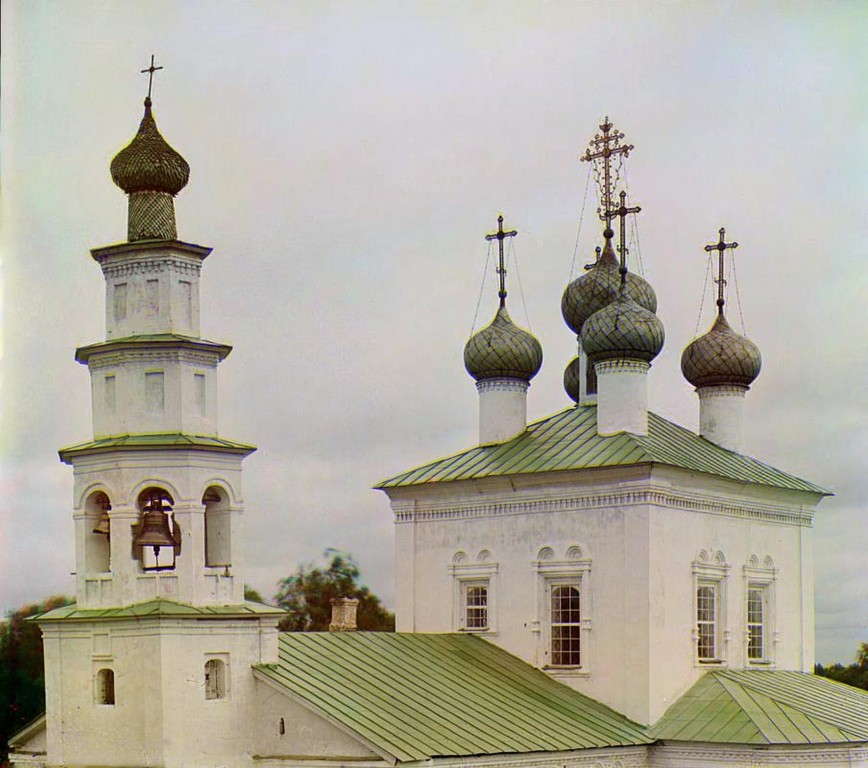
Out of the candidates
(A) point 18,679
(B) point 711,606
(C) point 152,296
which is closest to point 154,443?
(C) point 152,296

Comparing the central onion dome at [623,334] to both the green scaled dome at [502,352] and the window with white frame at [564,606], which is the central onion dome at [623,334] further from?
the window with white frame at [564,606]

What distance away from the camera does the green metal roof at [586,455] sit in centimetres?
1953

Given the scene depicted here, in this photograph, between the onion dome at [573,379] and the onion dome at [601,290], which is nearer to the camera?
the onion dome at [601,290]

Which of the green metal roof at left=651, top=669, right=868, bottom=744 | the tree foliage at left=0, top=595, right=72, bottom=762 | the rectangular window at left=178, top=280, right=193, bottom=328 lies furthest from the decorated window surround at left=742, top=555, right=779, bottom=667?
the tree foliage at left=0, top=595, right=72, bottom=762

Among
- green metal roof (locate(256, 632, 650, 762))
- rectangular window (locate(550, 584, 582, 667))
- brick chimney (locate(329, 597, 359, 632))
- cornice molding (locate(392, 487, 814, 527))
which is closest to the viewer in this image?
green metal roof (locate(256, 632, 650, 762))

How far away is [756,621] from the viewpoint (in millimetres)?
21266

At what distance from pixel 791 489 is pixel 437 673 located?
20.4 feet

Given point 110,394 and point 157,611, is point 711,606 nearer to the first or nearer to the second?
point 157,611

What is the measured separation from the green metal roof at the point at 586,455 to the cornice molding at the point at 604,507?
0.34 meters

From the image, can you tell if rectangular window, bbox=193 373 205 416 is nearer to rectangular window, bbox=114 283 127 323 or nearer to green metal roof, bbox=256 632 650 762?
rectangular window, bbox=114 283 127 323

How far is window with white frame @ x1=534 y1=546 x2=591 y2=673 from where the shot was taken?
19516mm

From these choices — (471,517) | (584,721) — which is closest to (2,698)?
(471,517)

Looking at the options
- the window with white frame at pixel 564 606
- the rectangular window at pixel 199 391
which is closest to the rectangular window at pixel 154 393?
the rectangular window at pixel 199 391

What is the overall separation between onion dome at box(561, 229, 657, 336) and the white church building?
30 millimetres
